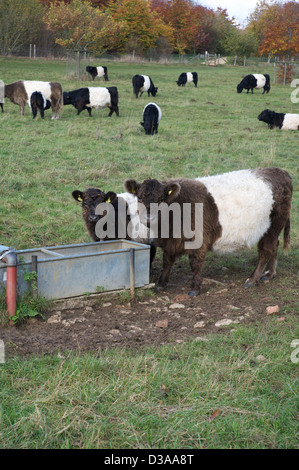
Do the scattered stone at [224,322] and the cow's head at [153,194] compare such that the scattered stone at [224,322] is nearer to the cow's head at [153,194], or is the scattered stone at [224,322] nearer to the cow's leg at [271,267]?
the cow's head at [153,194]

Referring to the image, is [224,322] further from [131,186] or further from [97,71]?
[97,71]

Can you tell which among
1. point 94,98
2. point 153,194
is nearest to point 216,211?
point 153,194

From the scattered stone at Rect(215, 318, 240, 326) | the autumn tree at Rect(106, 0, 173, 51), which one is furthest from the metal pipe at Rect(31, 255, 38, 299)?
the autumn tree at Rect(106, 0, 173, 51)

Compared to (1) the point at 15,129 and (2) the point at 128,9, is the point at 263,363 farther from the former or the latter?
(2) the point at 128,9

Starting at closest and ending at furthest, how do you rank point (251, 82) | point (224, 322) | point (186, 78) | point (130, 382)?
point (130, 382) → point (224, 322) → point (251, 82) → point (186, 78)

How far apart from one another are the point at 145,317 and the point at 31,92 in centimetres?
1427

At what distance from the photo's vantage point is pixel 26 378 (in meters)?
3.87

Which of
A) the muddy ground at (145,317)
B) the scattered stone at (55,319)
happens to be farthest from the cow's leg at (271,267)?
the scattered stone at (55,319)

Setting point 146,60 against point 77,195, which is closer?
point 77,195

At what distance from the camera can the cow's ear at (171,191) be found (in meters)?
6.19

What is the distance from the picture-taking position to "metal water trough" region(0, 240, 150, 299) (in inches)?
215

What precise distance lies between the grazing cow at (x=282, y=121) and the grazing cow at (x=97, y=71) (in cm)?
1248

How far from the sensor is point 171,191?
20.5 ft

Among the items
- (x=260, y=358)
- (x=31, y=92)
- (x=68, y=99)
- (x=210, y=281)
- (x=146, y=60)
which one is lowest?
(x=210, y=281)
